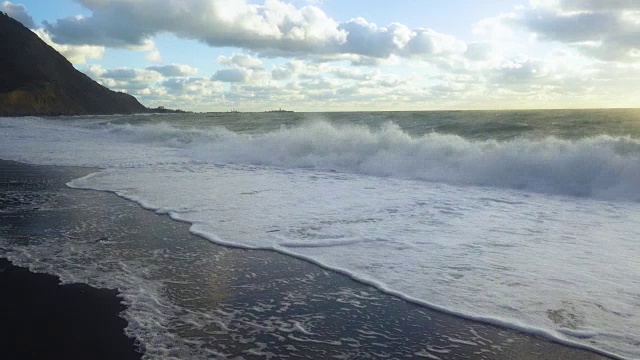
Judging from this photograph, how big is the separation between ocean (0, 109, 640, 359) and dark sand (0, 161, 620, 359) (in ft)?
0.48

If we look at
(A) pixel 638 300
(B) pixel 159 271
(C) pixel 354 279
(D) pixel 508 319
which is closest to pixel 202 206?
(B) pixel 159 271

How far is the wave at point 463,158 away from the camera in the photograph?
11.0 m

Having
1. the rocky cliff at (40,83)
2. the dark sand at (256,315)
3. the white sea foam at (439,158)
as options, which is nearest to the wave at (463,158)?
the white sea foam at (439,158)

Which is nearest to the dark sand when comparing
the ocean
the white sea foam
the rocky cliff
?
the ocean

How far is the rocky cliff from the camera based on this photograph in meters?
78.0

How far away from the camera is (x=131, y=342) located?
10.0 feet

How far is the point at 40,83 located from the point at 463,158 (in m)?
93.3

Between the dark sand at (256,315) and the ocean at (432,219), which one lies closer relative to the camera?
the dark sand at (256,315)

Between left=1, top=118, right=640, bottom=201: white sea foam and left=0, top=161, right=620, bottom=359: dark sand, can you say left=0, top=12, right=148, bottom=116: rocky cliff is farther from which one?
left=0, top=161, right=620, bottom=359: dark sand

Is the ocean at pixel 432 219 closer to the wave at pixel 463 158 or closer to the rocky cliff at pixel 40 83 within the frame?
the wave at pixel 463 158

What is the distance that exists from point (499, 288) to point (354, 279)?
1325 mm

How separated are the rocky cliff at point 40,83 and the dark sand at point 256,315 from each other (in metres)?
81.0

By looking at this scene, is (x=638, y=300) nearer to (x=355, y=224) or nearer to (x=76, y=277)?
(x=355, y=224)

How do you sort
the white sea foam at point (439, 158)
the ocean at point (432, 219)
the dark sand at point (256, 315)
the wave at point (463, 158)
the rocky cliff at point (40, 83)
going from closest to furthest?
the dark sand at point (256, 315) → the ocean at point (432, 219) → the wave at point (463, 158) → the white sea foam at point (439, 158) → the rocky cliff at point (40, 83)
